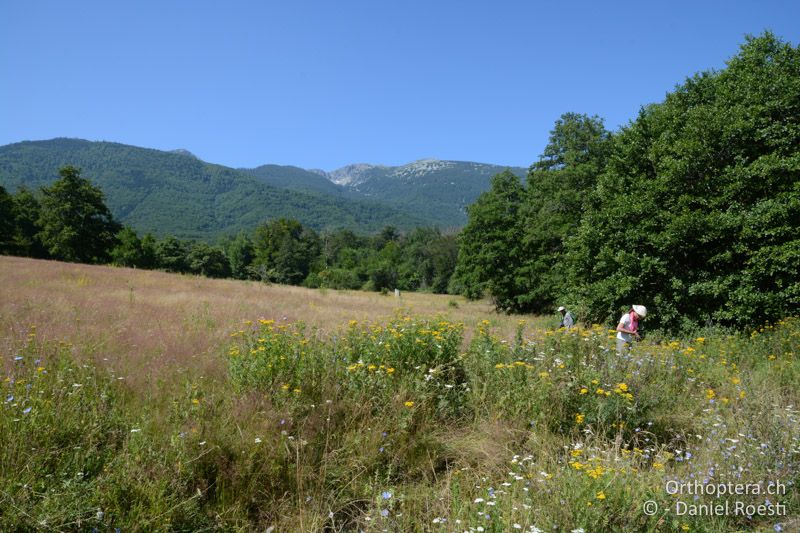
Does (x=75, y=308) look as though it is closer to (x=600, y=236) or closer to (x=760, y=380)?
(x=760, y=380)

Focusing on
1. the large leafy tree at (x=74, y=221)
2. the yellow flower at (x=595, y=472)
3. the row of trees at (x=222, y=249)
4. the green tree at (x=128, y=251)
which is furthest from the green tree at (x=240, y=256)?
the yellow flower at (x=595, y=472)

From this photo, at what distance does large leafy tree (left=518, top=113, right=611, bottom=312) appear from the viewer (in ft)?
82.7

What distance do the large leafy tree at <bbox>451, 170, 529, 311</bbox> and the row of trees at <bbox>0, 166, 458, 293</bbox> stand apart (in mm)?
16807

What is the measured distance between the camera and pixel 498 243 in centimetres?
3284

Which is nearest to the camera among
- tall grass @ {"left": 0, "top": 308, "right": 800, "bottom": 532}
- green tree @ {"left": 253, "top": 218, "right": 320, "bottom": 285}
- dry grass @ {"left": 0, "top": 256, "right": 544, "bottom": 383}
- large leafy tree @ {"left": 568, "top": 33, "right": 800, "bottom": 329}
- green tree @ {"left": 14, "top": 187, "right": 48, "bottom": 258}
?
tall grass @ {"left": 0, "top": 308, "right": 800, "bottom": 532}

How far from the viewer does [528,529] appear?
111 inches

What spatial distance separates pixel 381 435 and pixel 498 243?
30186 millimetres

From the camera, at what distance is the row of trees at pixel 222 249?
139ft

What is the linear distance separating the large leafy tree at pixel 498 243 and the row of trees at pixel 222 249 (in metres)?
16.8

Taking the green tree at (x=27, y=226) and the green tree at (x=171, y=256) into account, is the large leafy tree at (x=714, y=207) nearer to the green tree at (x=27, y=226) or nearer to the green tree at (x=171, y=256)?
the green tree at (x=27, y=226)

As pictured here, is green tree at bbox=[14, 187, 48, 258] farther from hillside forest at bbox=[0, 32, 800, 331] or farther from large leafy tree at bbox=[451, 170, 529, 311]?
hillside forest at bbox=[0, 32, 800, 331]

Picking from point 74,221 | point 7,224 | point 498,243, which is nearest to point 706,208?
point 498,243

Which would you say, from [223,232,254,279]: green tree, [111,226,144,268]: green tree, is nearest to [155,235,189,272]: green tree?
[111,226,144,268]: green tree

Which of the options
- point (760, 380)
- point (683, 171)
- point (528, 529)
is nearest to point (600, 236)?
point (683, 171)
